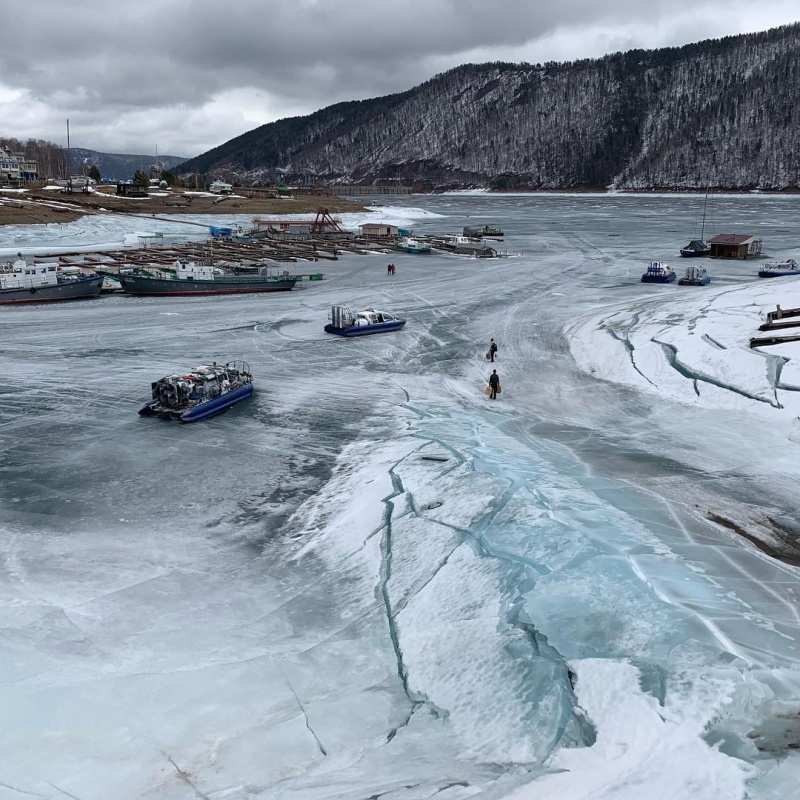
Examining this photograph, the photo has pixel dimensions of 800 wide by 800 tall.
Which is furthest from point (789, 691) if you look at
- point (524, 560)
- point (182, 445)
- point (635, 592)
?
point (182, 445)

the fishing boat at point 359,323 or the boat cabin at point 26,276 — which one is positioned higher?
the boat cabin at point 26,276

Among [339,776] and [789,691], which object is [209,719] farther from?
[789,691]

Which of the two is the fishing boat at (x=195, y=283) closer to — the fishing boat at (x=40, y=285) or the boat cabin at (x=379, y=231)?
the fishing boat at (x=40, y=285)

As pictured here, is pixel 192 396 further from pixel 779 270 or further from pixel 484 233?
pixel 484 233

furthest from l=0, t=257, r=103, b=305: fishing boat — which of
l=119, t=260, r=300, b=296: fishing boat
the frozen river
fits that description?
the frozen river

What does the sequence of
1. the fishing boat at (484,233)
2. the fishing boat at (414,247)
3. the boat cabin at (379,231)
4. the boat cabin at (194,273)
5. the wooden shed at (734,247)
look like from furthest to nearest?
the boat cabin at (379,231) < the fishing boat at (484,233) < the fishing boat at (414,247) < the wooden shed at (734,247) < the boat cabin at (194,273)

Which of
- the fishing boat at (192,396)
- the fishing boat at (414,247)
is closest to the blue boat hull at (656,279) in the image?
the fishing boat at (414,247)

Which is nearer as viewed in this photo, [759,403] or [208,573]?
[208,573]

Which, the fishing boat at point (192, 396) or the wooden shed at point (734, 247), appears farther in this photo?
the wooden shed at point (734, 247)
